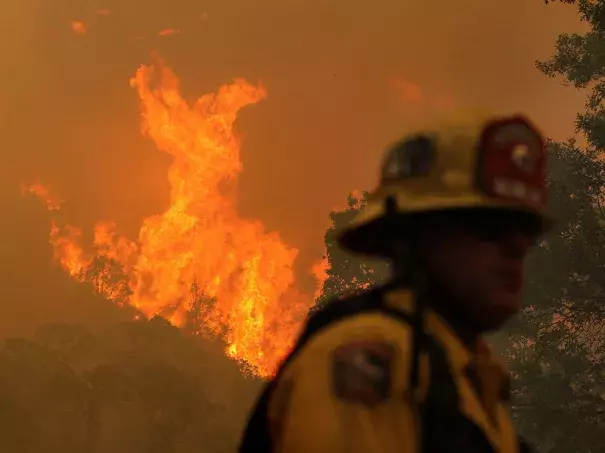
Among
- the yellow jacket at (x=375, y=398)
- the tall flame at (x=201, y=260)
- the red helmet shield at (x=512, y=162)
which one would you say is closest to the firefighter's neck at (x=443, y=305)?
the yellow jacket at (x=375, y=398)

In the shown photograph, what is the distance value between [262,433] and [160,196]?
12537 cm

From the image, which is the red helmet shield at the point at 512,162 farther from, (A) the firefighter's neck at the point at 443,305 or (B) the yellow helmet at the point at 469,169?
(A) the firefighter's neck at the point at 443,305

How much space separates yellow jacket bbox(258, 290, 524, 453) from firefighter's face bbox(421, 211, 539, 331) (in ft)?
0.62

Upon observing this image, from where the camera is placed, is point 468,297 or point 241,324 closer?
point 468,297

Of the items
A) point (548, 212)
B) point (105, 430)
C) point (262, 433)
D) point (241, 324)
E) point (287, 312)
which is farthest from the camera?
point (287, 312)

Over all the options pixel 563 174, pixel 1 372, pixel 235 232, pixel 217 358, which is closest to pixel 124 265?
pixel 235 232

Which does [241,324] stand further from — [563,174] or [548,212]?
[548,212]

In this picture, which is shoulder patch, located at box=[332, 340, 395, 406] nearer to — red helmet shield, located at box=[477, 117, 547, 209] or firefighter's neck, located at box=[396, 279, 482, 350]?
firefighter's neck, located at box=[396, 279, 482, 350]

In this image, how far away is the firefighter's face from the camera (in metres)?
1.44

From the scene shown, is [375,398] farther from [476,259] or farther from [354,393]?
[476,259]

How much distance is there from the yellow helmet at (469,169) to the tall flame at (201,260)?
2877 inches

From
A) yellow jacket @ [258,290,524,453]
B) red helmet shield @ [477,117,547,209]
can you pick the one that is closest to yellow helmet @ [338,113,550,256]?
red helmet shield @ [477,117,547,209]

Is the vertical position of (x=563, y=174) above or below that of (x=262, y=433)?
above

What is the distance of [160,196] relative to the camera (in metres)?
123
